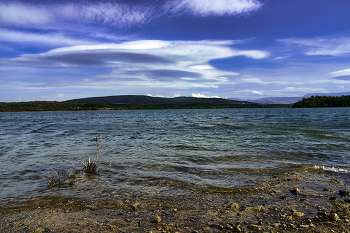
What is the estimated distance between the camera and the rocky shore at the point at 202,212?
14.6 ft

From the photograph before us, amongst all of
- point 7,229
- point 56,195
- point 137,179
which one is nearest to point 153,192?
point 137,179

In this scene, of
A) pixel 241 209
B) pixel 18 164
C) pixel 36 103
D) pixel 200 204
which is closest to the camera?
pixel 241 209

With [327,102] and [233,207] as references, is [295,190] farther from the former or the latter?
[327,102]

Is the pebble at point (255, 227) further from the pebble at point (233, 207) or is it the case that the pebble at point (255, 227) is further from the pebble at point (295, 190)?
the pebble at point (295, 190)

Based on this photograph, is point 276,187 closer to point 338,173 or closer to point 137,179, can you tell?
point 338,173

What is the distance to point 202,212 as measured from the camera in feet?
17.2

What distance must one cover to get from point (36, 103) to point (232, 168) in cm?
21901

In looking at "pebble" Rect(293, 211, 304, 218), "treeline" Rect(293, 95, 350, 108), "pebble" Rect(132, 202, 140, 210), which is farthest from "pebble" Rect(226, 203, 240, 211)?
"treeline" Rect(293, 95, 350, 108)

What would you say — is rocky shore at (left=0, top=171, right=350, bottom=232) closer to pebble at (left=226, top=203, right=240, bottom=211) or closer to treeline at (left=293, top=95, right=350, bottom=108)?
pebble at (left=226, top=203, right=240, bottom=211)

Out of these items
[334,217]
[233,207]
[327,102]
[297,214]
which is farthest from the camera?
[327,102]

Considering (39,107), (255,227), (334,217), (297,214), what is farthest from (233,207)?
(39,107)

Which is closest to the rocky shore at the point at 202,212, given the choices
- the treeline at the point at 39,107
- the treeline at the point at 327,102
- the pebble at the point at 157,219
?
the pebble at the point at 157,219

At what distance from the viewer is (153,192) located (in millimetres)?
6762

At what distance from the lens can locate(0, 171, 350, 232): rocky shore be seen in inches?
176
